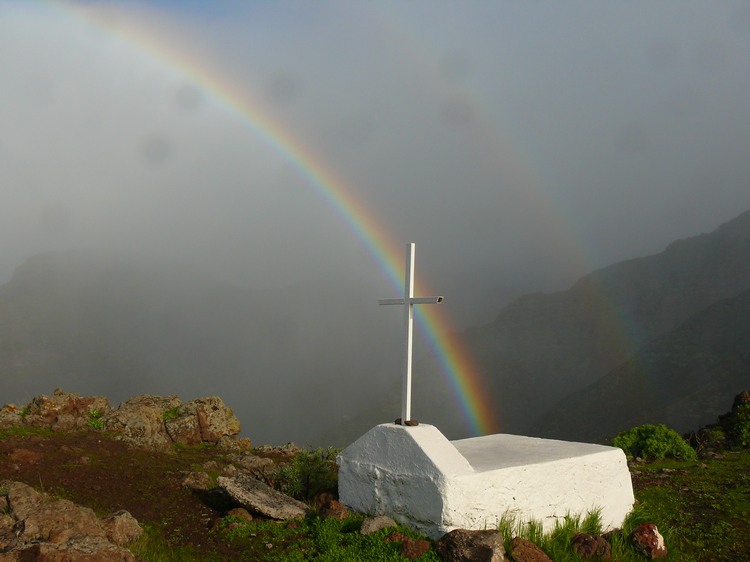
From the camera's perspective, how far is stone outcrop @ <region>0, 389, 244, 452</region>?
1784cm

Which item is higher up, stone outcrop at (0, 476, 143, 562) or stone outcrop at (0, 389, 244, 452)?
stone outcrop at (0, 476, 143, 562)

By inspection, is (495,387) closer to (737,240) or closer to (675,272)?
(675,272)

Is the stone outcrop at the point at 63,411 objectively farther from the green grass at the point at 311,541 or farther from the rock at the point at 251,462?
the green grass at the point at 311,541

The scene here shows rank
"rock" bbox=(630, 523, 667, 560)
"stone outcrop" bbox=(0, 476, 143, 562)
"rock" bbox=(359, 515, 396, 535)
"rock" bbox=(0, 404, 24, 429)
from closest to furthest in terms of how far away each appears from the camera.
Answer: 1. "stone outcrop" bbox=(0, 476, 143, 562)
2. "rock" bbox=(359, 515, 396, 535)
3. "rock" bbox=(630, 523, 667, 560)
4. "rock" bbox=(0, 404, 24, 429)

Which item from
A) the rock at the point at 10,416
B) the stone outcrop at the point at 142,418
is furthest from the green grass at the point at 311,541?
the rock at the point at 10,416

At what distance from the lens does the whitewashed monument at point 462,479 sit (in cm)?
800

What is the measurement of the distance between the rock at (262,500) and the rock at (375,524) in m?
1.32

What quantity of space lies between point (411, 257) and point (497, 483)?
11.6ft

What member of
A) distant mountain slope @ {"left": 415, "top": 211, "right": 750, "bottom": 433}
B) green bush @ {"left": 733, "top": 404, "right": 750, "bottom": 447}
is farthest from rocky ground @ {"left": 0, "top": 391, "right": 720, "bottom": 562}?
distant mountain slope @ {"left": 415, "top": 211, "right": 750, "bottom": 433}

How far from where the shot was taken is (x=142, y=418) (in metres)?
19.1

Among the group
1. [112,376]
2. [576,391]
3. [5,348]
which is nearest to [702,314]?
[576,391]

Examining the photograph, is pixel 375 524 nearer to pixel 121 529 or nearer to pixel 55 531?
pixel 121 529

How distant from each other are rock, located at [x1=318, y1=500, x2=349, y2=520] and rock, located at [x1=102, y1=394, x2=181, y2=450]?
8945mm

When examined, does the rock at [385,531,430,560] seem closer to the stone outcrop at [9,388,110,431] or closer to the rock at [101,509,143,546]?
the rock at [101,509,143,546]
